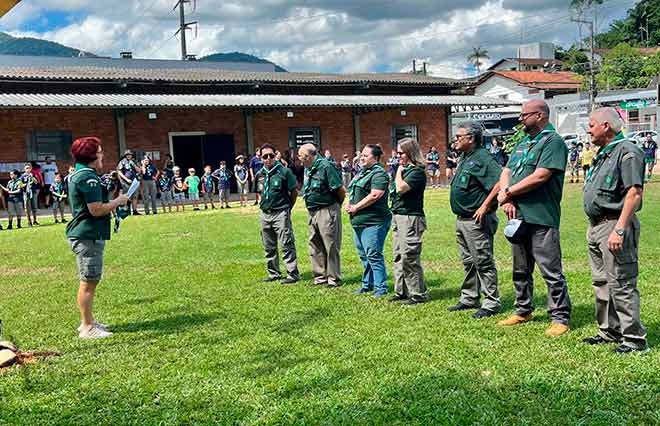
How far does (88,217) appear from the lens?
6043 millimetres

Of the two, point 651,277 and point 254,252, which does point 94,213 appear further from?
point 651,277

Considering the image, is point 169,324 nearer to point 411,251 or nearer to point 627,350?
point 411,251

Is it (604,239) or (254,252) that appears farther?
(254,252)

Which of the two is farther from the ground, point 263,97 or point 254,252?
point 263,97

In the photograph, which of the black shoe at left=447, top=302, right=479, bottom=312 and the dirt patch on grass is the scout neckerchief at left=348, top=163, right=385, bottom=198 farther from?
the dirt patch on grass

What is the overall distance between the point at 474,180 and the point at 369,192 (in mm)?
1630

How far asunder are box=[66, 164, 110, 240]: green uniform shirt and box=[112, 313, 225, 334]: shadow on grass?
99 centimetres

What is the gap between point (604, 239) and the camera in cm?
487

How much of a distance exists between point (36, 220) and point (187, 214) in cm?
416

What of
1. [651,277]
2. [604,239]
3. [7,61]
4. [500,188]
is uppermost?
[7,61]

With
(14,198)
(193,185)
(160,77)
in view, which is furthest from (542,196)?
(160,77)

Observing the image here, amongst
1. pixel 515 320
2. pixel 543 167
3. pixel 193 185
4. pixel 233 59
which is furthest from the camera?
pixel 233 59

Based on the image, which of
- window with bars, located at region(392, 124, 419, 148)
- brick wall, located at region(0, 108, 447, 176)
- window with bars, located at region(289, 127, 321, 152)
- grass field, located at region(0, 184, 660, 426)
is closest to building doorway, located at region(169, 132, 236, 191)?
brick wall, located at region(0, 108, 447, 176)

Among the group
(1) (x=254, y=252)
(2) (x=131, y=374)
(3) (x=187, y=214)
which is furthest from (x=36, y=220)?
(2) (x=131, y=374)
